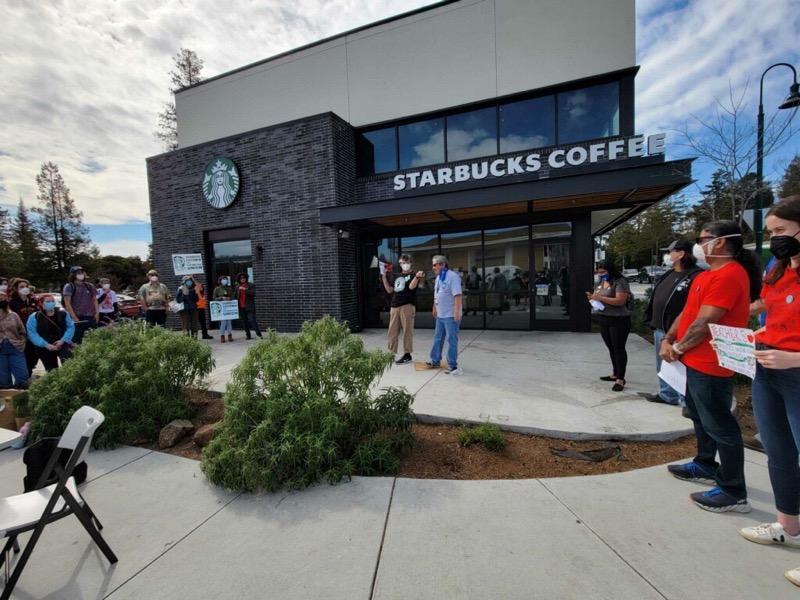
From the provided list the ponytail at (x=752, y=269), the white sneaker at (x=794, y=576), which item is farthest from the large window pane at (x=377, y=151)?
the white sneaker at (x=794, y=576)

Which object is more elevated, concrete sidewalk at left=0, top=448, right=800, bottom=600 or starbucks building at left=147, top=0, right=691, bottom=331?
starbucks building at left=147, top=0, right=691, bottom=331

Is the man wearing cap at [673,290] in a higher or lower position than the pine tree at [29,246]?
lower

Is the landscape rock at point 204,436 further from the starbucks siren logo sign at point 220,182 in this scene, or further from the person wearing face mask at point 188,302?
the starbucks siren logo sign at point 220,182

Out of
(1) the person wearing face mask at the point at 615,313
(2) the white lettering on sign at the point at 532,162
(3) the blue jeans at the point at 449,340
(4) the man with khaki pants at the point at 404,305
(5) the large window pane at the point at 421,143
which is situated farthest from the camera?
(5) the large window pane at the point at 421,143

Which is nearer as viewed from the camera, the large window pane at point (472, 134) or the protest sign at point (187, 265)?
the large window pane at point (472, 134)

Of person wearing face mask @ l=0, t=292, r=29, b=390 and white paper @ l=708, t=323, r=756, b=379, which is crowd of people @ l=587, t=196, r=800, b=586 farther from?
person wearing face mask @ l=0, t=292, r=29, b=390

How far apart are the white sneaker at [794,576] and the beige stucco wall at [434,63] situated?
954cm

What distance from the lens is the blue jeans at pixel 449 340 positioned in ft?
18.2

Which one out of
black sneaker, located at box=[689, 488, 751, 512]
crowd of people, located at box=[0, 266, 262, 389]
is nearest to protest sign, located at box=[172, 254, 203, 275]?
crowd of people, located at box=[0, 266, 262, 389]

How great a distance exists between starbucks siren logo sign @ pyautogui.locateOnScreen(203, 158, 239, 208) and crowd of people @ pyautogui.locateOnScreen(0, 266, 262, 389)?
9.67 feet

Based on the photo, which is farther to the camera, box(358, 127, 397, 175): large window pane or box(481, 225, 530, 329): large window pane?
box(358, 127, 397, 175): large window pane

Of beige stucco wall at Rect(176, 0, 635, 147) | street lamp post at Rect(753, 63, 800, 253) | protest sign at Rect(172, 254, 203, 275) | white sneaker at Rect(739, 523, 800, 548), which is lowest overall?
white sneaker at Rect(739, 523, 800, 548)

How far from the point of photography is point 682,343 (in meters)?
2.45

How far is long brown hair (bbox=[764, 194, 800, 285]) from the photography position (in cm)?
188
